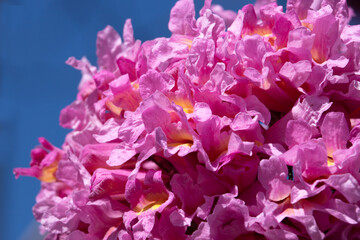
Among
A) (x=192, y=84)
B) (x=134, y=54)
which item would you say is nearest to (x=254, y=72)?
(x=192, y=84)

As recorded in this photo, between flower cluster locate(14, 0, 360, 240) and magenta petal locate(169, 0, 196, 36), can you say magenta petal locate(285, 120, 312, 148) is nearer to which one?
flower cluster locate(14, 0, 360, 240)

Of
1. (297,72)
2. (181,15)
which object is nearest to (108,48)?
(181,15)

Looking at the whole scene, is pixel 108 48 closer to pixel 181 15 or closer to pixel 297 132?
pixel 181 15

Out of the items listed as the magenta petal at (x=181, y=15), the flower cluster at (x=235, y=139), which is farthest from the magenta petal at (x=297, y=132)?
the magenta petal at (x=181, y=15)

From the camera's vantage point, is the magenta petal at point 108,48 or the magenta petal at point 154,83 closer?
the magenta petal at point 154,83

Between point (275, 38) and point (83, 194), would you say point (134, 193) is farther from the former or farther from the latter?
point (275, 38)

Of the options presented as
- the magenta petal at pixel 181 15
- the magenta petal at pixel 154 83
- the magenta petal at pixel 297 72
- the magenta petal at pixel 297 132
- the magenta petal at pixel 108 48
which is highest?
the magenta petal at pixel 108 48

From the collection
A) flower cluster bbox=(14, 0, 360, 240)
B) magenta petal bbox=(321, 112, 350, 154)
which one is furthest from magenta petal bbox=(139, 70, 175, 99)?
magenta petal bbox=(321, 112, 350, 154)

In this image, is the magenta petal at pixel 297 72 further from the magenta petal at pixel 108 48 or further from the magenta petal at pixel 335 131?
the magenta petal at pixel 108 48
